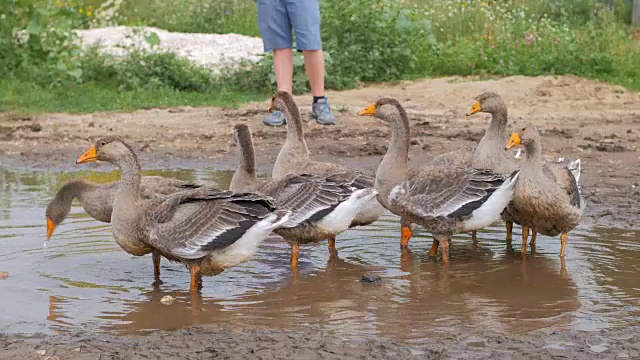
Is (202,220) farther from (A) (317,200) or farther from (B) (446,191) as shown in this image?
(B) (446,191)

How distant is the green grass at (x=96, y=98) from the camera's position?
1591 cm

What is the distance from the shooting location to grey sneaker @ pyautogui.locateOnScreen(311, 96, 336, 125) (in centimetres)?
1427

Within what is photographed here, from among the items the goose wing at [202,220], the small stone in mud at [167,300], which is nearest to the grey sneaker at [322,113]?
the goose wing at [202,220]

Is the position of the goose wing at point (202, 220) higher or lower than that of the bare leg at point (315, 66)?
lower

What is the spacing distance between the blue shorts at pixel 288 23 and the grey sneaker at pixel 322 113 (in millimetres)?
826

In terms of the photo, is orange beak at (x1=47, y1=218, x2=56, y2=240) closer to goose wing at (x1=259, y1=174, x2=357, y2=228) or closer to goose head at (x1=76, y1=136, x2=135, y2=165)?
goose head at (x1=76, y1=136, x2=135, y2=165)

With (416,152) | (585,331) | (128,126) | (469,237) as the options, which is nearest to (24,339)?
(585,331)

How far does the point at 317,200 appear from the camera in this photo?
838cm

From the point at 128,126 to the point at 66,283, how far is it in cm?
701

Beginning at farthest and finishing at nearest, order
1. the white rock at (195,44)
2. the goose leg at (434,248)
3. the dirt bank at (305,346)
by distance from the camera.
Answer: the white rock at (195,44) < the goose leg at (434,248) < the dirt bank at (305,346)

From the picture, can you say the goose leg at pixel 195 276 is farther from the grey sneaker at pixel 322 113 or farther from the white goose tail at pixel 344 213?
the grey sneaker at pixel 322 113

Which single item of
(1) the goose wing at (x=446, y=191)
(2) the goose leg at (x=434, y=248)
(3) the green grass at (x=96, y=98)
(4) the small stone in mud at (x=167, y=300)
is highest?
(3) the green grass at (x=96, y=98)

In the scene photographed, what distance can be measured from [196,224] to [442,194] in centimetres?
214

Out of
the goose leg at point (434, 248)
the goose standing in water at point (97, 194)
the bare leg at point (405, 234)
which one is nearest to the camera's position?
the goose standing in water at point (97, 194)
